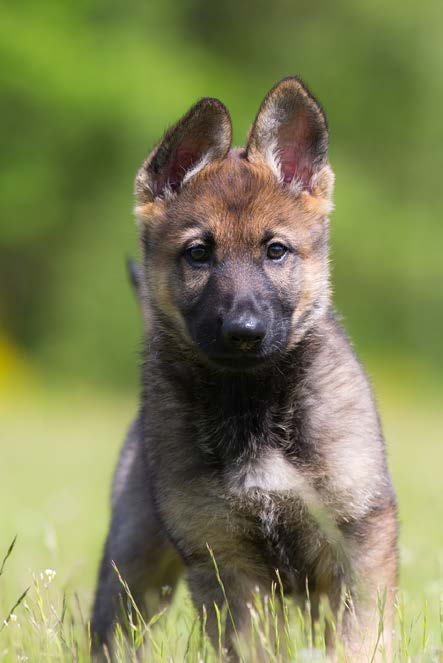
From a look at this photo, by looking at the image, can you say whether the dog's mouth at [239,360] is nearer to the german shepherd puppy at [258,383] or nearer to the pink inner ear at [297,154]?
the german shepherd puppy at [258,383]

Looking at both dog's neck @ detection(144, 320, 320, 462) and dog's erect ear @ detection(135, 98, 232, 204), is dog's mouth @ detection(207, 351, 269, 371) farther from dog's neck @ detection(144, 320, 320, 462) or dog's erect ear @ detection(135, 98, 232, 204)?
dog's erect ear @ detection(135, 98, 232, 204)

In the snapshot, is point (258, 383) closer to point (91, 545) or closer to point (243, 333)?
point (243, 333)

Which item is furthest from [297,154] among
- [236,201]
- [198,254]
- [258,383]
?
[258,383]

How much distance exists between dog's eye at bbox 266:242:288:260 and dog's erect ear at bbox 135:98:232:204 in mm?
508

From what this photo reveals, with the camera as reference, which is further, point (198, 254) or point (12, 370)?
point (12, 370)

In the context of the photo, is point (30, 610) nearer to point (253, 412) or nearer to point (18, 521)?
point (253, 412)

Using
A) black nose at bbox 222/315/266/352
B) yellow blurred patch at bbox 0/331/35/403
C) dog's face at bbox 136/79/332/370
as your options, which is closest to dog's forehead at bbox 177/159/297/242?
dog's face at bbox 136/79/332/370

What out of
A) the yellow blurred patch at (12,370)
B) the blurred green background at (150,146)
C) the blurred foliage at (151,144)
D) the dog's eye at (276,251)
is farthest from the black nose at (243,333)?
the blurred foliage at (151,144)

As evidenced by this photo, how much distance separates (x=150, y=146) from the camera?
56.7ft

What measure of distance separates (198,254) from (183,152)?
0.51 metres

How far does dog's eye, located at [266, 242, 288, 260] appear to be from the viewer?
12.4 feet

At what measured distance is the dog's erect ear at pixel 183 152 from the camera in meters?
4.02

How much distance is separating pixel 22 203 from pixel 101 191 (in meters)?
1.36

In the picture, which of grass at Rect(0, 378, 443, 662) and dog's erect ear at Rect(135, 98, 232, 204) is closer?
grass at Rect(0, 378, 443, 662)
